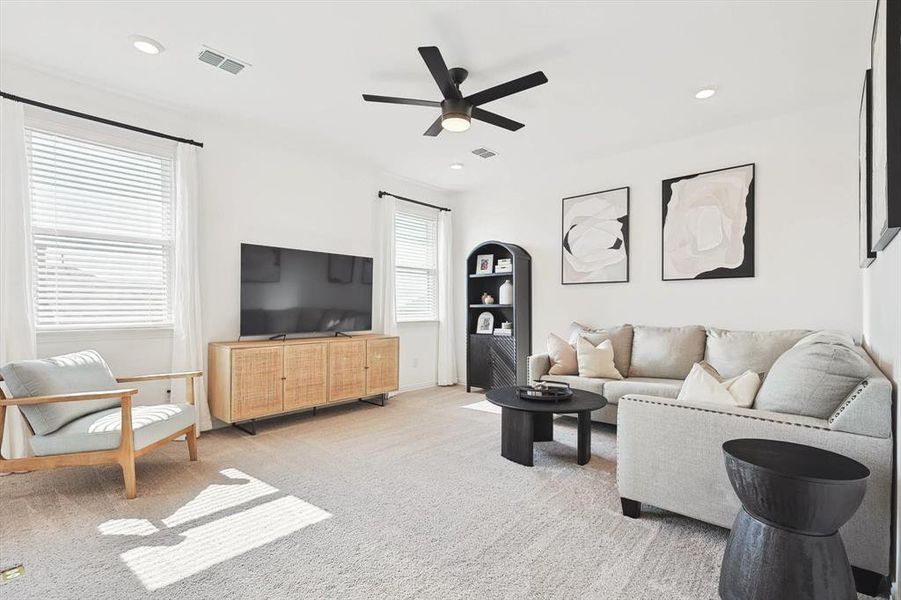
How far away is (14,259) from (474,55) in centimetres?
330

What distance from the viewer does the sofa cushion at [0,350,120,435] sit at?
248 cm

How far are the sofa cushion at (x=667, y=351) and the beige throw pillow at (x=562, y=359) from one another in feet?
1.74

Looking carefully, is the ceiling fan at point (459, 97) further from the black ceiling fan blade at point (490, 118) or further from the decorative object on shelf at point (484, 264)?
the decorative object on shelf at point (484, 264)

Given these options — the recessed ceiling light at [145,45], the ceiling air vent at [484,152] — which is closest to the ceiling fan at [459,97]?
the recessed ceiling light at [145,45]

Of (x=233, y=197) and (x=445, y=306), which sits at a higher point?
(x=233, y=197)

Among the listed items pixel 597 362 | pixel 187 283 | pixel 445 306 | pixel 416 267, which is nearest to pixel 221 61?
pixel 187 283

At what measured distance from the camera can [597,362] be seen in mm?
3990

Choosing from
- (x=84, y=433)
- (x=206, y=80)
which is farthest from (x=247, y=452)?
(x=206, y=80)

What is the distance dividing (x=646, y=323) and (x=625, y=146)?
1.81 meters

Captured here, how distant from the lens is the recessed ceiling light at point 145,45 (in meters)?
2.66

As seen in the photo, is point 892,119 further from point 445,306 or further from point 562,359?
point 445,306

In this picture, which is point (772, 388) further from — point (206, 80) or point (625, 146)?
point (206, 80)

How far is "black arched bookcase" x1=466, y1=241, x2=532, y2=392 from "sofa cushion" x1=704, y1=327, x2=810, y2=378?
1997mm

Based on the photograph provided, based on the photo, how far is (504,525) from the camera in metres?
2.21
